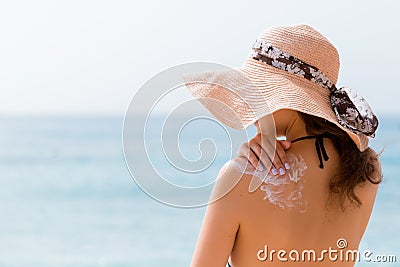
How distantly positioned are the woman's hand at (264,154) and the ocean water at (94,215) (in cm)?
496

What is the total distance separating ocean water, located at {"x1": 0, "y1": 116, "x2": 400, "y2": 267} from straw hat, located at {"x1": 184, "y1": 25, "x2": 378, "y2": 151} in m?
4.84

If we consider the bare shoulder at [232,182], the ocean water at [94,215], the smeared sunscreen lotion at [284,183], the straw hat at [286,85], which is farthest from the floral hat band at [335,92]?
the ocean water at [94,215]

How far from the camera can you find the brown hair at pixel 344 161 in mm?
1619

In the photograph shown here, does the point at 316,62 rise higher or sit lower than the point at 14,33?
higher

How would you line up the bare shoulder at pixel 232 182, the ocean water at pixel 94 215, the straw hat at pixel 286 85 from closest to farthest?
the bare shoulder at pixel 232 182, the straw hat at pixel 286 85, the ocean water at pixel 94 215

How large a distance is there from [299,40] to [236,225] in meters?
0.44

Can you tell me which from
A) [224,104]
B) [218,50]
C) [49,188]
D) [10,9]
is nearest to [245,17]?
[218,50]

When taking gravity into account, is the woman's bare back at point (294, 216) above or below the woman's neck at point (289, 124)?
below

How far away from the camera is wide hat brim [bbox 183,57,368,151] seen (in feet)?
5.36

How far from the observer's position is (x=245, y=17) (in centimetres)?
1822

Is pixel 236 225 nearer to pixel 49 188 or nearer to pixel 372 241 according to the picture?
pixel 372 241

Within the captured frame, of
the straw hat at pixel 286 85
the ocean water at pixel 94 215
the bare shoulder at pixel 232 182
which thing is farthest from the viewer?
the ocean water at pixel 94 215

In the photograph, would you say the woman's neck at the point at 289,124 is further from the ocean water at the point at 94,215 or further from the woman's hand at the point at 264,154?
the ocean water at the point at 94,215

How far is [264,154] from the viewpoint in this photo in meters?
1.59
